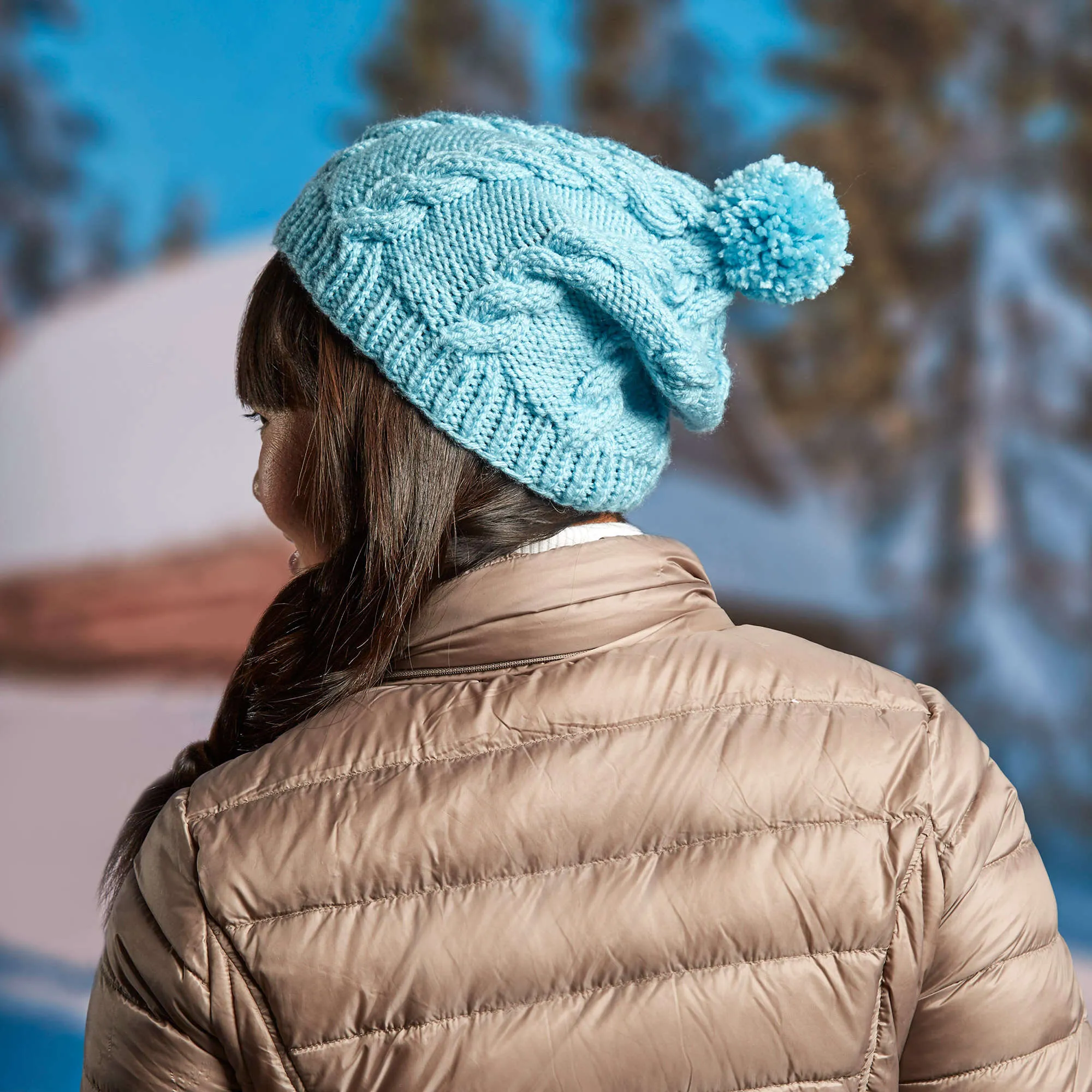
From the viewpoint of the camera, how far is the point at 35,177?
9.04 feet

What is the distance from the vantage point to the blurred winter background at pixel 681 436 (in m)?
2.67

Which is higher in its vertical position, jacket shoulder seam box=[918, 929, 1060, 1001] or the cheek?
the cheek

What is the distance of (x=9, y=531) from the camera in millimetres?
2752

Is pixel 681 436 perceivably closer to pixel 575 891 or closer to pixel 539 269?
pixel 539 269

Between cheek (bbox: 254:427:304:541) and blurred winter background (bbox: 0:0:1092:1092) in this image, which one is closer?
cheek (bbox: 254:427:304:541)

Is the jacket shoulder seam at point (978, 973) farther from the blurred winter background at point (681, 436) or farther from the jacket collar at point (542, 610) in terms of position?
the blurred winter background at point (681, 436)

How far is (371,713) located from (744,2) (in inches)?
95.3

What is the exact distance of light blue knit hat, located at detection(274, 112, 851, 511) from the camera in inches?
32.6

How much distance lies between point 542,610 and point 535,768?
0.11 meters

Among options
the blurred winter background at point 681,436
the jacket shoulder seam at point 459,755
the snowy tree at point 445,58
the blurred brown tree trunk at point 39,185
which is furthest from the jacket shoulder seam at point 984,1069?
the blurred brown tree trunk at point 39,185

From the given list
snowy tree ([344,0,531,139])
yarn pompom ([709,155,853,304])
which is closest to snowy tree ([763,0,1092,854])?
snowy tree ([344,0,531,139])

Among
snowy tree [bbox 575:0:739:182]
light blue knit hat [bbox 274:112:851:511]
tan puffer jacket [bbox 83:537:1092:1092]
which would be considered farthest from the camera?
snowy tree [bbox 575:0:739:182]

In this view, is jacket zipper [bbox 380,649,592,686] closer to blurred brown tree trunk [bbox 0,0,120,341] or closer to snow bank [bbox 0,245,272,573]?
snow bank [bbox 0,245,272,573]

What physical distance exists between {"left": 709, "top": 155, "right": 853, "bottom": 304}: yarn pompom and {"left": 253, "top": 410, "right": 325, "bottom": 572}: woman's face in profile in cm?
36
